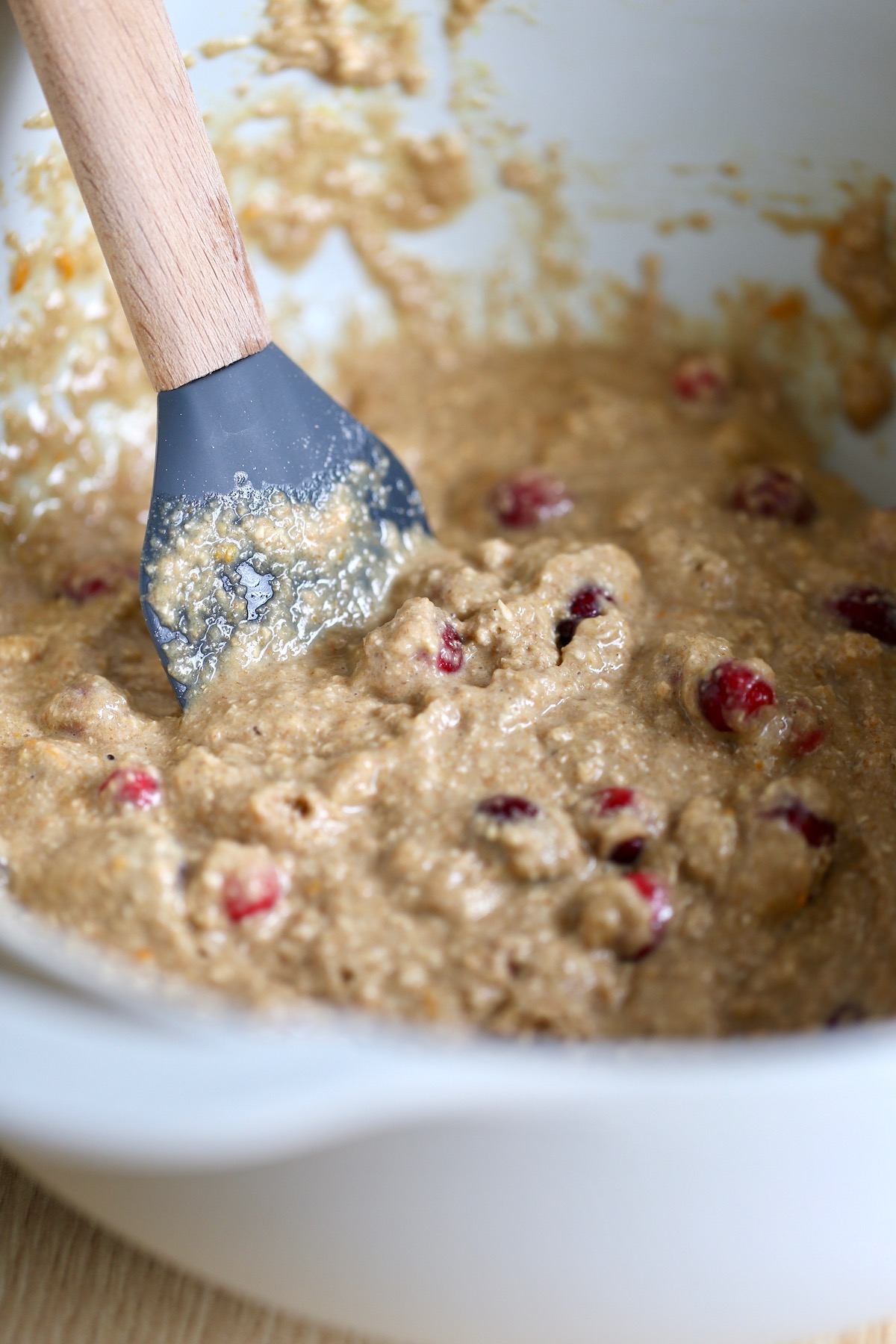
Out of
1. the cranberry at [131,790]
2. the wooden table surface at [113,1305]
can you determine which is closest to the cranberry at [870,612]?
the wooden table surface at [113,1305]

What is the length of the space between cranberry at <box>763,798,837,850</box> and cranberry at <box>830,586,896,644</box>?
352 millimetres

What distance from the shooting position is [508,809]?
1.30 meters

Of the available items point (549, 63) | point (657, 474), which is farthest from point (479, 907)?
point (549, 63)

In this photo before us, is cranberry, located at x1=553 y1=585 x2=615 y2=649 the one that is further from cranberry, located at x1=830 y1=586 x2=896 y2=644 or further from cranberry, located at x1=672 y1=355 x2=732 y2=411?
cranberry, located at x1=672 y1=355 x2=732 y2=411

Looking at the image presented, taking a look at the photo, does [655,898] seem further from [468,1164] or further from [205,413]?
[205,413]

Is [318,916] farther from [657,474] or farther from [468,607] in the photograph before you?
[657,474]

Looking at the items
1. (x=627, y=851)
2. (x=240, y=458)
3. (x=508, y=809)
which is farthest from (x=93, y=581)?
(x=627, y=851)

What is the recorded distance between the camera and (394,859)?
50.6 inches

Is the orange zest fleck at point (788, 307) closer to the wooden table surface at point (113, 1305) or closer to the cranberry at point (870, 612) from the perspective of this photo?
the cranberry at point (870, 612)

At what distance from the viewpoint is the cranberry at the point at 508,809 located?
130 centimetres

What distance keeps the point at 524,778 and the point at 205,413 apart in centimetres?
61

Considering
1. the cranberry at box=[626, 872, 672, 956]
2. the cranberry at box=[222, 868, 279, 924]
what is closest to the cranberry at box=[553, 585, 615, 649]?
the cranberry at box=[626, 872, 672, 956]

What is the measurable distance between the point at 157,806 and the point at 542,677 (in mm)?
466

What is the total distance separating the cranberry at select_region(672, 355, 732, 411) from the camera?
2039 millimetres
